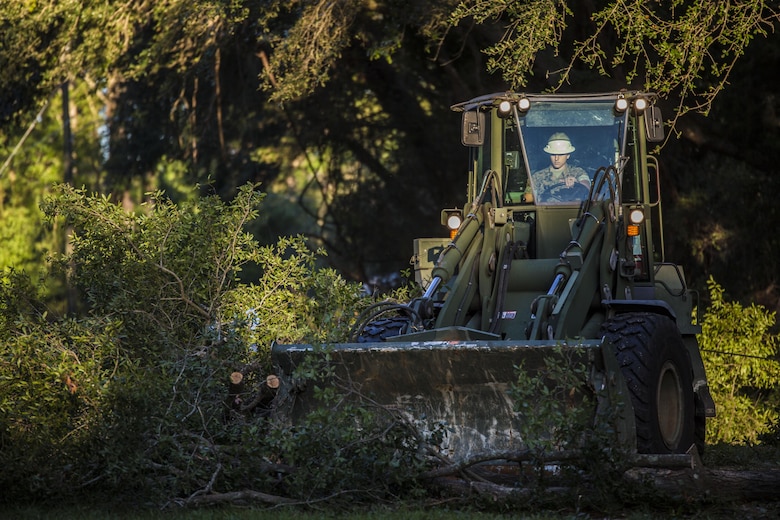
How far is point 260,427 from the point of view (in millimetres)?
9164

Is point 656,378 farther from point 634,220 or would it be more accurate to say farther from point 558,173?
point 558,173

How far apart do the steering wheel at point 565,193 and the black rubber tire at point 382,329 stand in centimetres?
168

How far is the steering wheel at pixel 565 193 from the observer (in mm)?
11211

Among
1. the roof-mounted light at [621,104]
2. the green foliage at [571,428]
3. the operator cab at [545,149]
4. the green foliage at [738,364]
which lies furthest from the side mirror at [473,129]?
the green foliage at [738,364]

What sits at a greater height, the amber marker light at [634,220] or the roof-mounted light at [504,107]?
the roof-mounted light at [504,107]

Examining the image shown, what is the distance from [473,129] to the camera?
11617 mm

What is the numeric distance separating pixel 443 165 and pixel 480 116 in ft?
43.6

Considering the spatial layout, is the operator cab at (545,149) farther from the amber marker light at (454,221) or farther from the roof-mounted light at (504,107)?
the amber marker light at (454,221)

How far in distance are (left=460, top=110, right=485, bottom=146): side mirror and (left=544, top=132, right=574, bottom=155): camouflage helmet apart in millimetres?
601

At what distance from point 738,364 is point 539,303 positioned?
6.73 m

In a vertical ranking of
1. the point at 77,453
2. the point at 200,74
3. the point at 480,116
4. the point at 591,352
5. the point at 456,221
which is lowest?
the point at 77,453

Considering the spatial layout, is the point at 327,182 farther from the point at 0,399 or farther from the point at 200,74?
the point at 0,399

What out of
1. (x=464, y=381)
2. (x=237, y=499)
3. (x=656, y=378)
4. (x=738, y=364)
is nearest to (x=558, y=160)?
(x=656, y=378)

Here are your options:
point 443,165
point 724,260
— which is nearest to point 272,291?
point 724,260
